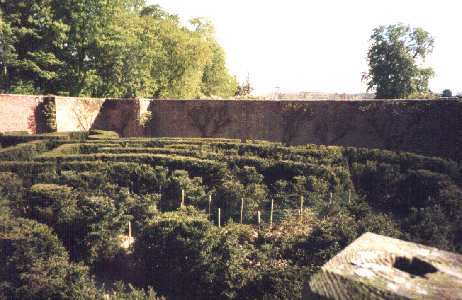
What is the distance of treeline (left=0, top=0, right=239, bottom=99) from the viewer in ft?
88.5

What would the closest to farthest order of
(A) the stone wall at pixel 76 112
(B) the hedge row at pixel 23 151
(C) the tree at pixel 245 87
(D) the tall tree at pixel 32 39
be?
1. (B) the hedge row at pixel 23 151
2. (A) the stone wall at pixel 76 112
3. (D) the tall tree at pixel 32 39
4. (C) the tree at pixel 245 87

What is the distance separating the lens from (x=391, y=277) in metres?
1.62

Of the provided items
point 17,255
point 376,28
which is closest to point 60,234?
point 17,255

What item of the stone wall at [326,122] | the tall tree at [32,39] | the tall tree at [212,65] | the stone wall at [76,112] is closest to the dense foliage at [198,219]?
the stone wall at [326,122]

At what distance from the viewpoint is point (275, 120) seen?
24.2 m

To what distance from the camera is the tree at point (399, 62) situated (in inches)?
1494

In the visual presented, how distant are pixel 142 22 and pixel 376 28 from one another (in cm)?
2965

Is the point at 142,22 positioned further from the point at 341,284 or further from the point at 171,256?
the point at 341,284

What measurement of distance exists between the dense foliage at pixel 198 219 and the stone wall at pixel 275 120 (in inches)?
225

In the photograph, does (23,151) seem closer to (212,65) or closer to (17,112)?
(17,112)

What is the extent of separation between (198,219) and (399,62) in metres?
39.0

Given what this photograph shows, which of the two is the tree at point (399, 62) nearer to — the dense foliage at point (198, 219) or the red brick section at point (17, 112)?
the dense foliage at point (198, 219)

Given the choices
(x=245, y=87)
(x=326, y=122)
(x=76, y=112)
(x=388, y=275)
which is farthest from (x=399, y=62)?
(x=388, y=275)

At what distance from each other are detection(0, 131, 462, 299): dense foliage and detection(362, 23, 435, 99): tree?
26541 mm
